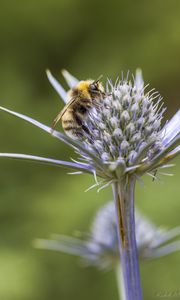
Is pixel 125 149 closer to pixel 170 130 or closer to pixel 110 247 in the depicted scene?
pixel 170 130

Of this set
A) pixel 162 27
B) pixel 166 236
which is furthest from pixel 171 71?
pixel 166 236

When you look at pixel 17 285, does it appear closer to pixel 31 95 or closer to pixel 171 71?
pixel 31 95

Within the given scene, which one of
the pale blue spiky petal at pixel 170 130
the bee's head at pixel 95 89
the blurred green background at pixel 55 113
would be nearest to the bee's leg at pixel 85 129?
the bee's head at pixel 95 89

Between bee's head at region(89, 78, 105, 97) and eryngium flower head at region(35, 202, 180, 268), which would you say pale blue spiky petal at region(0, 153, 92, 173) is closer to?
bee's head at region(89, 78, 105, 97)

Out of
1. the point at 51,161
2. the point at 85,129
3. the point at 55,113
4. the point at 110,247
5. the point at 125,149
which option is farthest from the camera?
the point at 55,113

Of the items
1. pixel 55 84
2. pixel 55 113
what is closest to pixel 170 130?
pixel 55 84

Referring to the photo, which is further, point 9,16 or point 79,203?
point 9,16
